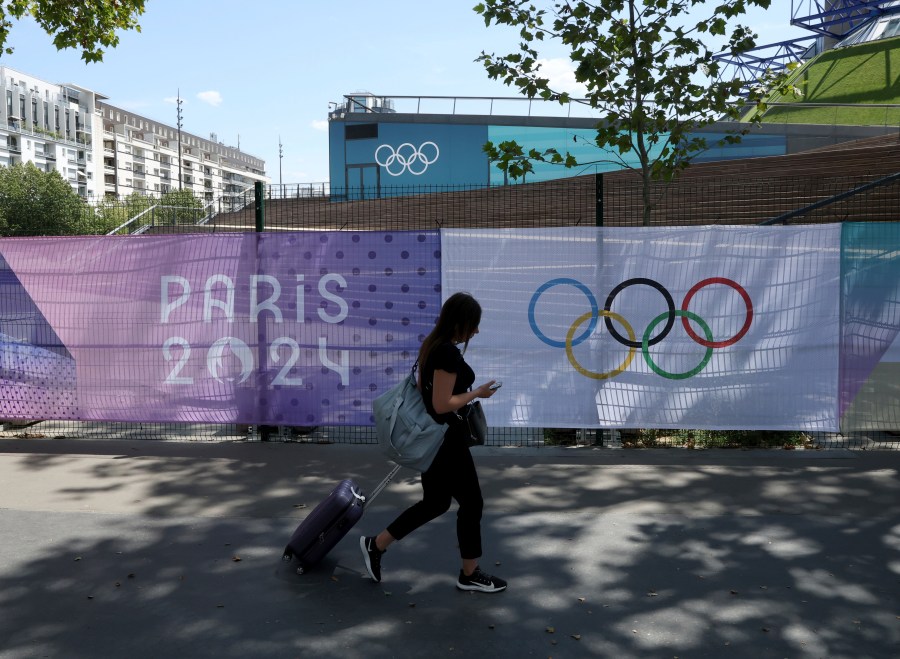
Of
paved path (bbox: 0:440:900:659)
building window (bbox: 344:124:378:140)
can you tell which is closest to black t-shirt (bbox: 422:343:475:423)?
paved path (bbox: 0:440:900:659)

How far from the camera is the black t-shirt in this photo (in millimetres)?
4867

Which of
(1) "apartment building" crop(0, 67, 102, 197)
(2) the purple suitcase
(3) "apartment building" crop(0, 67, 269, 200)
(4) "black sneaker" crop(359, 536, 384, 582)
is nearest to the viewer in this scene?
(4) "black sneaker" crop(359, 536, 384, 582)

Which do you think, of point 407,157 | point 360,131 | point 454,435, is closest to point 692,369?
point 454,435

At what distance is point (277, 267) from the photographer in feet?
29.3

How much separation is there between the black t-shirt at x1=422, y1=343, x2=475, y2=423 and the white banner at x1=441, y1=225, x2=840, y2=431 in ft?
12.0

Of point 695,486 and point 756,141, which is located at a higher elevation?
point 756,141

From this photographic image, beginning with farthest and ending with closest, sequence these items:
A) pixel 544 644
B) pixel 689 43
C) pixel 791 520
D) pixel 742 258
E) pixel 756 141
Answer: pixel 756 141 < pixel 689 43 < pixel 742 258 < pixel 791 520 < pixel 544 644

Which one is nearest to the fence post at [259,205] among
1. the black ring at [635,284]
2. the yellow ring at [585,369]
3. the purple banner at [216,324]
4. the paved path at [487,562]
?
the purple banner at [216,324]

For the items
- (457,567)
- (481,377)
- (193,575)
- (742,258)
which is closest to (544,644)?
(457,567)

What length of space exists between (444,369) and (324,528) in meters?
1.32

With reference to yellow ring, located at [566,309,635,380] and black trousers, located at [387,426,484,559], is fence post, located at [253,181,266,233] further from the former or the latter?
black trousers, located at [387,426,484,559]

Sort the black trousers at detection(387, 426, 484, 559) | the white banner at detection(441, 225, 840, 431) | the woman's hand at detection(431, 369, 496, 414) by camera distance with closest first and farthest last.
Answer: the woman's hand at detection(431, 369, 496, 414) < the black trousers at detection(387, 426, 484, 559) < the white banner at detection(441, 225, 840, 431)

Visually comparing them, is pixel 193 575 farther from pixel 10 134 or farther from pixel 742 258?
pixel 10 134

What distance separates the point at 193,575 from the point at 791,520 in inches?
166
